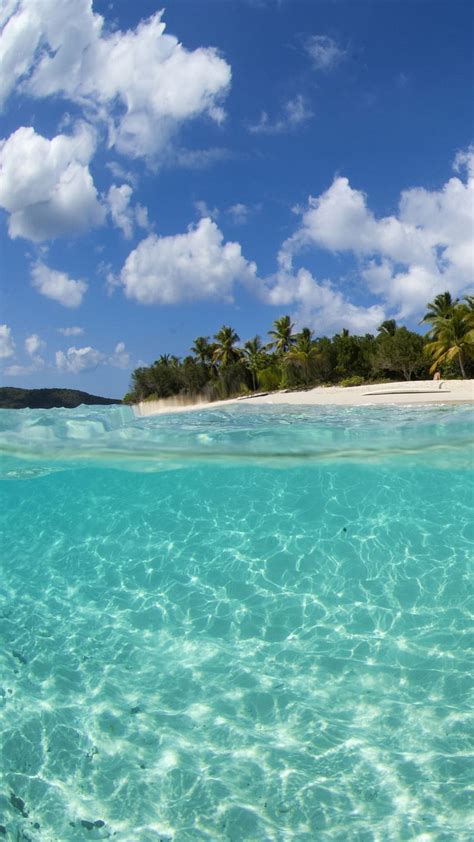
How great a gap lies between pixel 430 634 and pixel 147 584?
17.2 ft

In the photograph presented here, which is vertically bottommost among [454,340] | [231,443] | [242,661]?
[242,661]

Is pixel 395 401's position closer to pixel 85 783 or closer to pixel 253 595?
pixel 253 595

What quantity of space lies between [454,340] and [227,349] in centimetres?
2889

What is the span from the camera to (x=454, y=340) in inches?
1594

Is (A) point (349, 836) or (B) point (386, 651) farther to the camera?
(B) point (386, 651)

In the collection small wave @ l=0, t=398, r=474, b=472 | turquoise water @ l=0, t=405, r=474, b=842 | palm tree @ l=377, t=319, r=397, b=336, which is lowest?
turquoise water @ l=0, t=405, r=474, b=842

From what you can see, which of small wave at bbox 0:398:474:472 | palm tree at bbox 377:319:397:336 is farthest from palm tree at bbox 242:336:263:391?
small wave at bbox 0:398:474:472

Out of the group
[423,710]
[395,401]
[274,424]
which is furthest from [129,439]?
[395,401]

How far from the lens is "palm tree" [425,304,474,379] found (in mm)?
39719

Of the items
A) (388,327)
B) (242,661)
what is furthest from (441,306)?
(242,661)

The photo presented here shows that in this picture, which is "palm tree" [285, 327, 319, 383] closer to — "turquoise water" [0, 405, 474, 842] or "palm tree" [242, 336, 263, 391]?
"palm tree" [242, 336, 263, 391]

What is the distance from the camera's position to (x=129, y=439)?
17.5m

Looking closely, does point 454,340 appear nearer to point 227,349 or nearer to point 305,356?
point 305,356

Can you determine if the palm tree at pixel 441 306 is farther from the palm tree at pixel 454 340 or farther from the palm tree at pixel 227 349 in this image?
the palm tree at pixel 227 349
